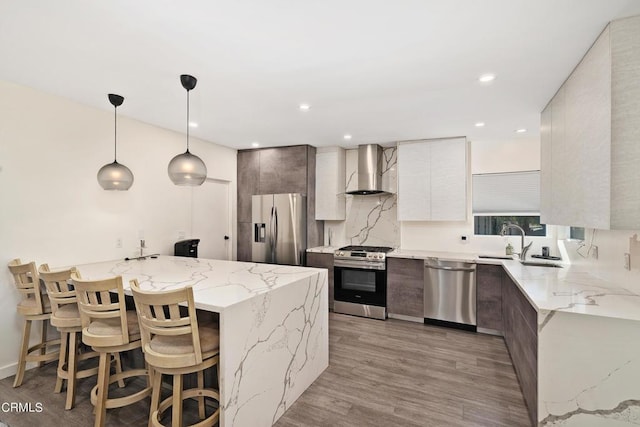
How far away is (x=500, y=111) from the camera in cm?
307

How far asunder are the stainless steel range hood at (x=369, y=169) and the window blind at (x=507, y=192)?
138cm

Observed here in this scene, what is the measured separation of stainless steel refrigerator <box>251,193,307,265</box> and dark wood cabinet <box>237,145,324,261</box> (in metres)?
0.15

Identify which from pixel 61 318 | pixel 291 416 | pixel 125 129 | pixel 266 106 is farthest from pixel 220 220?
pixel 291 416

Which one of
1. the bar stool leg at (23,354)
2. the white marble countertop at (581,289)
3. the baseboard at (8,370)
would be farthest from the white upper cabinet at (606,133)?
the baseboard at (8,370)

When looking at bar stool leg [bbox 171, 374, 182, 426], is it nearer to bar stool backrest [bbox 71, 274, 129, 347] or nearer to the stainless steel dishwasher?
bar stool backrest [bbox 71, 274, 129, 347]

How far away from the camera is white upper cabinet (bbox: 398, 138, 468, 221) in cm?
409

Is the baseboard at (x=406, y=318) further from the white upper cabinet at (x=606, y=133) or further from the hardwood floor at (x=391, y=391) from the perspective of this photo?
the white upper cabinet at (x=606, y=133)

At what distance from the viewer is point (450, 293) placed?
12.5ft

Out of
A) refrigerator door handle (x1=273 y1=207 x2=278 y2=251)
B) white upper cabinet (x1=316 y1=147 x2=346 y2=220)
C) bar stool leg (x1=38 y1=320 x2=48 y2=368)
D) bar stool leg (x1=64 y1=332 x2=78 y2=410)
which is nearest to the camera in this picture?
bar stool leg (x1=64 y1=332 x2=78 y2=410)

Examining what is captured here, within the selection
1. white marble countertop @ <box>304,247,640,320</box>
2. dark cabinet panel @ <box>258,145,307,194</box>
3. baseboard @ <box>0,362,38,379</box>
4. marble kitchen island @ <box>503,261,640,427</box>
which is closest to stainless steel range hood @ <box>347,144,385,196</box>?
dark cabinet panel @ <box>258,145,307,194</box>

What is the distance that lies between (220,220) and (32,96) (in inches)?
103

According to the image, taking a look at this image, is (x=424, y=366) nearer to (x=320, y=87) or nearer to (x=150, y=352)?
(x=150, y=352)

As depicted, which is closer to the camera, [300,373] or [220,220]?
[300,373]

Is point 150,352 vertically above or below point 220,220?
below
